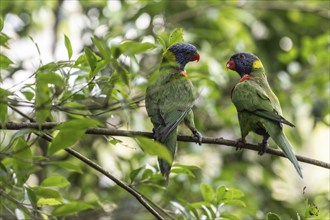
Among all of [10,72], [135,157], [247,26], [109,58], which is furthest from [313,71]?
[109,58]

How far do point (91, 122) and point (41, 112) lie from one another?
0.21 metres

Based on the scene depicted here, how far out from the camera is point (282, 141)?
327 cm

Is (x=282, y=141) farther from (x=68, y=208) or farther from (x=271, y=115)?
(x=68, y=208)

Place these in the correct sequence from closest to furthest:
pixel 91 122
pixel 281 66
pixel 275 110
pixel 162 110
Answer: pixel 91 122
pixel 162 110
pixel 275 110
pixel 281 66

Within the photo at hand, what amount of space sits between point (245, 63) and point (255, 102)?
29.9 inches

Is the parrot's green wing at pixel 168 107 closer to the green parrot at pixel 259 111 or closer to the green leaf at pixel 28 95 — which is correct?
the green parrot at pixel 259 111

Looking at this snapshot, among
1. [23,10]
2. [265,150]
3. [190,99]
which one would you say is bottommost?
[265,150]

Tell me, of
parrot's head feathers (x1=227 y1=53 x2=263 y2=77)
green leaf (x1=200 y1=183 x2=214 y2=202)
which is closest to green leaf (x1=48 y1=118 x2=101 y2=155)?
green leaf (x1=200 y1=183 x2=214 y2=202)

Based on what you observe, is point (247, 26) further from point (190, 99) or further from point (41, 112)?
point (41, 112)

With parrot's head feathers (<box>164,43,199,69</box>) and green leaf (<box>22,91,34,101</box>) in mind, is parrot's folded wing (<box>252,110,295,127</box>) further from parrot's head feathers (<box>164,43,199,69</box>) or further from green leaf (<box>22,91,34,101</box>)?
green leaf (<box>22,91,34,101</box>)

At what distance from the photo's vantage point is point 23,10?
6137 mm

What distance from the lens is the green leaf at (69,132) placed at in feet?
7.07

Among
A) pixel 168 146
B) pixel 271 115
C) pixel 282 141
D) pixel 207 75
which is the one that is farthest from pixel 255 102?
pixel 207 75

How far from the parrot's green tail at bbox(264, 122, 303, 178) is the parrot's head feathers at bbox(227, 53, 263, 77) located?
830 millimetres
